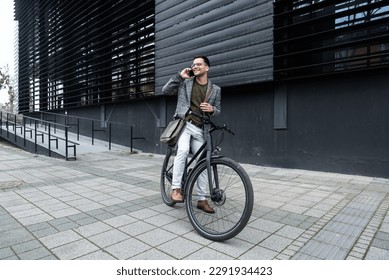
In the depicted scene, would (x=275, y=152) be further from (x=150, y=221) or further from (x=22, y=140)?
(x=22, y=140)

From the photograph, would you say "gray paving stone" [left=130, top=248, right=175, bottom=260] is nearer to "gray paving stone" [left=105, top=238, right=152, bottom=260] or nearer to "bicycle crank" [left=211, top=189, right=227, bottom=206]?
"gray paving stone" [left=105, top=238, right=152, bottom=260]

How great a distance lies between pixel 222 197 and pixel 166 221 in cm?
83

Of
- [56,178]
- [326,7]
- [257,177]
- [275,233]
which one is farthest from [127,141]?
[275,233]

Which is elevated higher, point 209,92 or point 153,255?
point 209,92

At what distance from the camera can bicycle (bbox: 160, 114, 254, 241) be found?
106 inches

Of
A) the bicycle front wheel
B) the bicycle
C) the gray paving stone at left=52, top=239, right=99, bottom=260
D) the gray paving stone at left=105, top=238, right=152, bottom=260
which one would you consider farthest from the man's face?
the gray paving stone at left=52, top=239, right=99, bottom=260

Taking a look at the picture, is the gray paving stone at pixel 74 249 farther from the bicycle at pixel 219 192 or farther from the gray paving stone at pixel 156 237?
the bicycle at pixel 219 192

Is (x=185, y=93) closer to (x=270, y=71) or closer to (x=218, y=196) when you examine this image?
(x=218, y=196)

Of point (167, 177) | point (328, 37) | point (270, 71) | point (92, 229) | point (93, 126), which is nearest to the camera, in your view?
point (92, 229)

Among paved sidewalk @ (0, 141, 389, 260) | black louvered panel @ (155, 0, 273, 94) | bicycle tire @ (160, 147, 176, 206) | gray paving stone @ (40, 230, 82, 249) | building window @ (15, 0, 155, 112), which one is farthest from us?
building window @ (15, 0, 155, 112)

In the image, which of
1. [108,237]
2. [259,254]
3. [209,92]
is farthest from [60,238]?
[209,92]

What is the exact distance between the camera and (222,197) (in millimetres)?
2982
